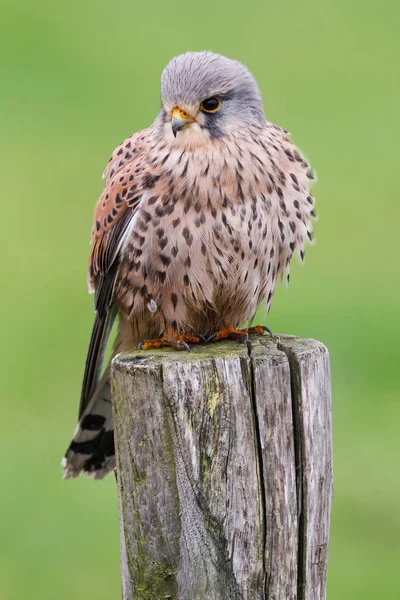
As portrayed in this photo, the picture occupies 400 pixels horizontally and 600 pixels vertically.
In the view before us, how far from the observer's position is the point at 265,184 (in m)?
4.35

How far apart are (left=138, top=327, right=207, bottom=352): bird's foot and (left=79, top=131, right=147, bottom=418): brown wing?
0.31 m

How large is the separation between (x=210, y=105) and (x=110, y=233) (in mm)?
597

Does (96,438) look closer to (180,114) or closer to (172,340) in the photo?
(172,340)

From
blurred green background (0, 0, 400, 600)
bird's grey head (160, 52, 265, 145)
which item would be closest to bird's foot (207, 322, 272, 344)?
bird's grey head (160, 52, 265, 145)

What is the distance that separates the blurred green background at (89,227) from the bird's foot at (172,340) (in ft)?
7.60

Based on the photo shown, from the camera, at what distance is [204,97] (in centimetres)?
428

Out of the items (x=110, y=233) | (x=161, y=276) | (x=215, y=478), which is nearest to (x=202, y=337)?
(x=161, y=276)

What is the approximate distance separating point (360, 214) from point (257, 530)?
7431 mm

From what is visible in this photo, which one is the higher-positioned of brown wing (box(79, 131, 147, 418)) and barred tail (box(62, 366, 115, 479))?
brown wing (box(79, 131, 147, 418))

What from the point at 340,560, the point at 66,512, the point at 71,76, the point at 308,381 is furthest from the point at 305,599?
the point at 71,76

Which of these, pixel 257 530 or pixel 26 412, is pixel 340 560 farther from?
pixel 257 530

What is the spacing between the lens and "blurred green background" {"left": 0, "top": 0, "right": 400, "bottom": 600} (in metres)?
6.77

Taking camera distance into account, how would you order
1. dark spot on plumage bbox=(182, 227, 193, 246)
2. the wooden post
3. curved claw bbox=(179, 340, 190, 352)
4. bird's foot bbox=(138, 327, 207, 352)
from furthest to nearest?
dark spot on plumage bbox=(182, 227, 193, 246) < bird's foot bbox=(138, 327, 207, 352) < curved claw bbox=(179, 340, 190, 352) < the wooden post

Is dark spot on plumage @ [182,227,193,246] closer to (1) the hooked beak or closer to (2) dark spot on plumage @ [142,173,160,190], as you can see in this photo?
(2) dark spot on plumage @ [142,173,160,190]
